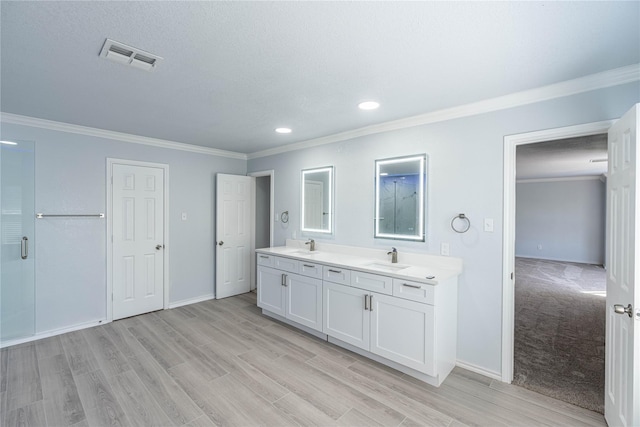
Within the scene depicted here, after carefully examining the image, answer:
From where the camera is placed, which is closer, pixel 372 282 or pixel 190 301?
pixel 372 282

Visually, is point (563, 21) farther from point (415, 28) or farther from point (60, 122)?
point (60, 122)

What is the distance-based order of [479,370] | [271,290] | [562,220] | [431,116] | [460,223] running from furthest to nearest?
[562,220]
[271,290]
[431,116]
[460,223]
[479,370]

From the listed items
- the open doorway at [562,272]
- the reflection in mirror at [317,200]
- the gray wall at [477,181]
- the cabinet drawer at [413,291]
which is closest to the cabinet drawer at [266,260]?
the reflection in mirror at [317,200]

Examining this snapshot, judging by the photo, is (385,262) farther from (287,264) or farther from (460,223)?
(287,264)

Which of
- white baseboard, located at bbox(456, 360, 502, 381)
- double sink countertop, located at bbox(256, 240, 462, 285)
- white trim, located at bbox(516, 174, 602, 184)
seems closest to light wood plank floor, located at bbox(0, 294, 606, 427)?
white baseboard, located at bbox(456, 360, 502, 381)

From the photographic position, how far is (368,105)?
2.68 metres

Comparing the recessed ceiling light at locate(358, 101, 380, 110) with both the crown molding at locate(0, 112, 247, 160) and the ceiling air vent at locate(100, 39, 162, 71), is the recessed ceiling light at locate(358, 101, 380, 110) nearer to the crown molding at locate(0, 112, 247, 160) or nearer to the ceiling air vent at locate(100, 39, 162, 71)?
the ceiling air vent at locate(100, 39, 162, 71)

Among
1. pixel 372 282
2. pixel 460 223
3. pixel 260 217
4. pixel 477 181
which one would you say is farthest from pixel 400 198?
pixel 260 217

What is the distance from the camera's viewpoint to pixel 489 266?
8.48 ft

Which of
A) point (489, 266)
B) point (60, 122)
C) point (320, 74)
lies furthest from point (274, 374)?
point (60, 122)

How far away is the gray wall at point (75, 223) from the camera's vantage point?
10.8 feet

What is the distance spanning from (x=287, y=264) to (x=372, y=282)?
1.22 m

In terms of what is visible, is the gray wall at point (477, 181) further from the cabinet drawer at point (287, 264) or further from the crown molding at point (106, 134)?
the crown molding at point (106, 134)

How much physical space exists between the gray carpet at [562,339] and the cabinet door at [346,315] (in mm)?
1323
